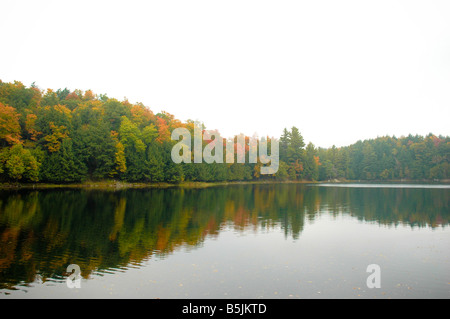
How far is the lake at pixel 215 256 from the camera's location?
1025 centimetres

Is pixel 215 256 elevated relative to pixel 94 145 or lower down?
lower down

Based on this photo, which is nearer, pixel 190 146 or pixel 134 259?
pixel 134 259

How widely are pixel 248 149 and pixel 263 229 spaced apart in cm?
8673

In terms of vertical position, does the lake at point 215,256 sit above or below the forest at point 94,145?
below

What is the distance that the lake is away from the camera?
10250 mm

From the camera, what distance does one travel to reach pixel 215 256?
14.3 meters

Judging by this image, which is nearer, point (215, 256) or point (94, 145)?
point (215, 256)

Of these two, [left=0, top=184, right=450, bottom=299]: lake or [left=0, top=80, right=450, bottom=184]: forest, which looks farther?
[left=0, top=80, right=450, bottom=184]: forest

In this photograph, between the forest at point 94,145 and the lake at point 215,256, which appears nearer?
the lake at point 215,256
